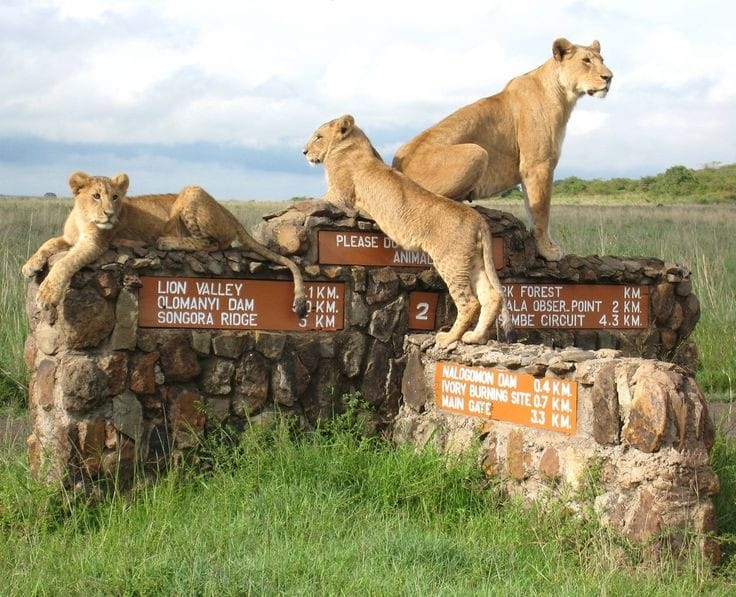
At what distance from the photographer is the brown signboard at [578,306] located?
8.04 m

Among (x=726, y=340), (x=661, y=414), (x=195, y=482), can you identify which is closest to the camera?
(x=661, y=414)

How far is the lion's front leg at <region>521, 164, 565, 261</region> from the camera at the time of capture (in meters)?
8.16

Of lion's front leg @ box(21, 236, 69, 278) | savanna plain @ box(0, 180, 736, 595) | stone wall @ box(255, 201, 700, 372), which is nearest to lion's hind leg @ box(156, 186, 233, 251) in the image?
stone wall @ box(255, 201, 700, 372)

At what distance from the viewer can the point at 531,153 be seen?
8602 millimetres

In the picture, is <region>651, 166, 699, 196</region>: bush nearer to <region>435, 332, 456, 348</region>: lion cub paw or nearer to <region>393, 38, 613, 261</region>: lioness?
<region>393, 38, 613, 261</region>: lioness

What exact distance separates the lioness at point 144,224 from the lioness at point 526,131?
6.00 ft

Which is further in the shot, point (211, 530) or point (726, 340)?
point (726, 340)

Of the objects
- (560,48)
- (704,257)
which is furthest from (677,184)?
(560,48)

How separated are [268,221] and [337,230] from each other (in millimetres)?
532

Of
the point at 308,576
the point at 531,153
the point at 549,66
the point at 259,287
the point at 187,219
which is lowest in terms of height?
the point at 308,576

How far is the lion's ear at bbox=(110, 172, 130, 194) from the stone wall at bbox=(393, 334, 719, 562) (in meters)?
2.69

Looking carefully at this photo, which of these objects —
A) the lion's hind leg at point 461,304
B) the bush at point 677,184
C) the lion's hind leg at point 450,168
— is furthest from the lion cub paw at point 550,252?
the bush at point 677,184

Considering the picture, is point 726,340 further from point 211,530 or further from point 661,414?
point 211,530

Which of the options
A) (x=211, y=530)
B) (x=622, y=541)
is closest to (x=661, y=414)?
(x=622, y=541)
